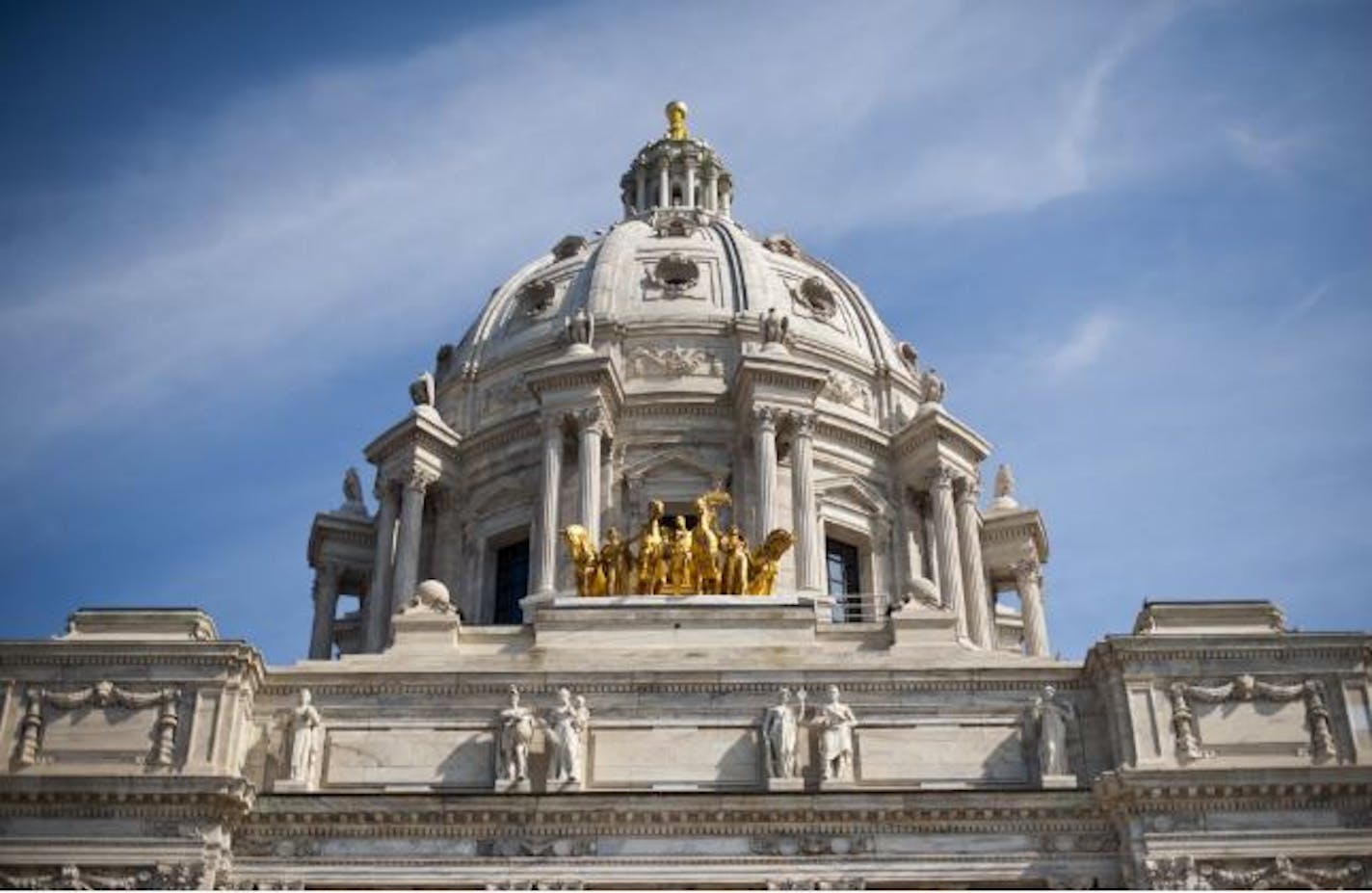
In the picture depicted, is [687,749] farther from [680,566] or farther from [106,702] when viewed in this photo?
[106,702]

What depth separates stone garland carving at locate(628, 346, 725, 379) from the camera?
59.7m

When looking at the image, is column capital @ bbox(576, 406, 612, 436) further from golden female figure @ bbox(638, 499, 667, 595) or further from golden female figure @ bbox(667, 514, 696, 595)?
golden female figure @ bbox(667, 514, 696, 595)

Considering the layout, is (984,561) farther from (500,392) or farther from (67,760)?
(67,760)

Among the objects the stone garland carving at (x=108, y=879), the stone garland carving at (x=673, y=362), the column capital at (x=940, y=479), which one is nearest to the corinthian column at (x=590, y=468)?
the stone garland carving at (x=673, y=362)

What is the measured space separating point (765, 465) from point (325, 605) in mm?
16285

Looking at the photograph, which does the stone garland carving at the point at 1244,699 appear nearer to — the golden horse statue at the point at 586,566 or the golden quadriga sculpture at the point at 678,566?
the golden quadriga sculpture at the point at 678,566

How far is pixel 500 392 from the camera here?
201 ft

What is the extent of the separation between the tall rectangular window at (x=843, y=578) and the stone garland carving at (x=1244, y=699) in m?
18.2

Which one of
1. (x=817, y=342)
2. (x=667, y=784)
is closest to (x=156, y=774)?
(x=667, y=784)

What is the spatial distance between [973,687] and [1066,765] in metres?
2.62

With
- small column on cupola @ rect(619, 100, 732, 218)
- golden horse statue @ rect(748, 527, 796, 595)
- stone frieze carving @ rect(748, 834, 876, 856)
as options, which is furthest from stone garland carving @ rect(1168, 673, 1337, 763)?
small column on cupola @ rect(619, 100, 732, 218)

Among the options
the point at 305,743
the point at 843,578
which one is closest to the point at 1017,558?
the point at 843,578

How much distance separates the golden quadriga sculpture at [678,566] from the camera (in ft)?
142

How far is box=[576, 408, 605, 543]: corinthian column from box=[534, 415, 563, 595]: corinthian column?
755 millimetres
